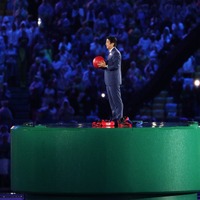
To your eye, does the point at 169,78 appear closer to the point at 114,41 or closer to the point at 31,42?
the point at 31,42

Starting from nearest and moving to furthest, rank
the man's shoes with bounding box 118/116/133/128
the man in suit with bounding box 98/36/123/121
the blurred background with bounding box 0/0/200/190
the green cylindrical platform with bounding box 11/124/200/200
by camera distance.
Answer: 1. the green cylindrical platform with bounding box 11/124/200/200
2. the man's shoes with bounding box 118/116/133/128
3. the man in suit with bounding box 98/36/123/121
4. the blurred background with bounding box 0/0/200/190

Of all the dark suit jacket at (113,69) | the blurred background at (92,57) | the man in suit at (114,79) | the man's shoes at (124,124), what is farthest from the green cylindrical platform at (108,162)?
the blurred background at (92,57)

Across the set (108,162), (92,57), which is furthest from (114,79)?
(92,57)

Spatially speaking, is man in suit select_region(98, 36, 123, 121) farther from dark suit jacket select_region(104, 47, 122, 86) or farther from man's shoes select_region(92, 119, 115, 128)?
man's shoes select_region(92, 119, 115, 128)

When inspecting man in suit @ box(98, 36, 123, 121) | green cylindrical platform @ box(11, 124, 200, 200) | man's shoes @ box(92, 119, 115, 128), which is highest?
man in suit @ box(98, 36, 123, 121)

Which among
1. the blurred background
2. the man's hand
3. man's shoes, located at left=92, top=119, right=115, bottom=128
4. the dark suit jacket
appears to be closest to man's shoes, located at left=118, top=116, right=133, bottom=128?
man's shoes, located at left=92, top=119, right=115, bottom=128

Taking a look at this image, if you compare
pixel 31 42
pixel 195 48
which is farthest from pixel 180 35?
pixel 31 42

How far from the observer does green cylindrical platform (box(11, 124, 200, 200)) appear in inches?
369

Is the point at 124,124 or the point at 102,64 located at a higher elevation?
the point at 102,64

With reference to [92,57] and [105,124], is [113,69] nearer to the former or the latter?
[105,124]

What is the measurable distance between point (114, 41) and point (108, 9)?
12015 millimetres

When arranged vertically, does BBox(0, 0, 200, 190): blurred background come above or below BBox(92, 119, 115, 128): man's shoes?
above

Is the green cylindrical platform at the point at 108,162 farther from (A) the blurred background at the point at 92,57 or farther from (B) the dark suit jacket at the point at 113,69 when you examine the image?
(A) the blurred background at the point at 92,57

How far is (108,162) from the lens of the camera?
9391 millimetres
